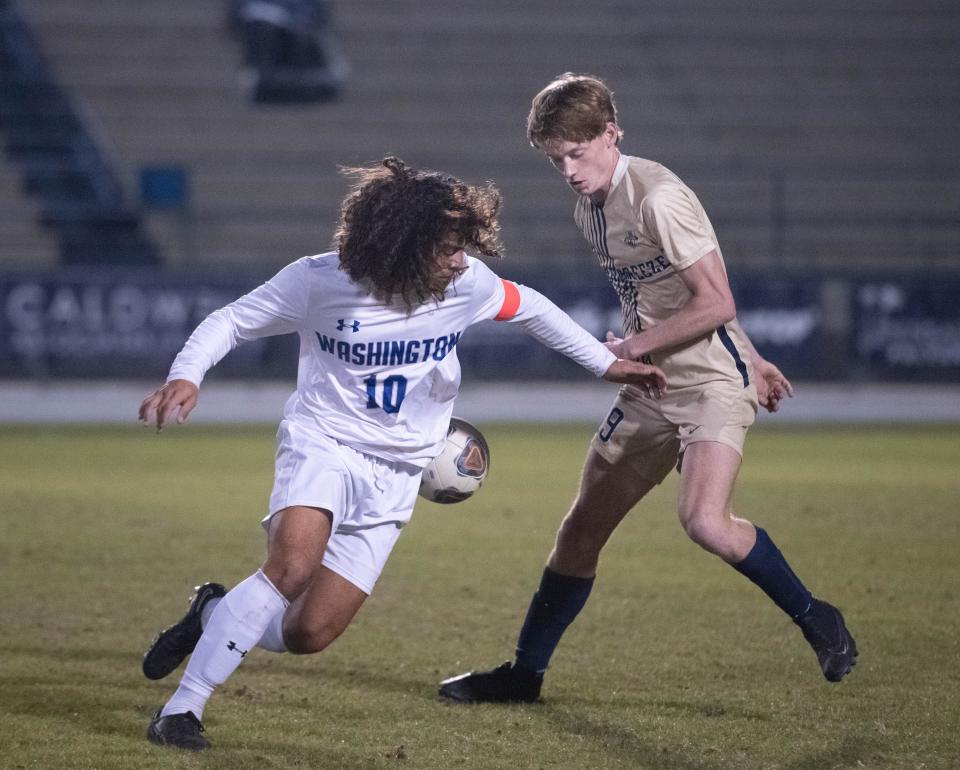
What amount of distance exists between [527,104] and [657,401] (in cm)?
2085

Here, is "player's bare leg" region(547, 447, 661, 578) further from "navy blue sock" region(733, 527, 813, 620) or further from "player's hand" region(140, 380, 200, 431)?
"player's hand" region(140, 380, 200, 431)

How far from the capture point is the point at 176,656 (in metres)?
4.99

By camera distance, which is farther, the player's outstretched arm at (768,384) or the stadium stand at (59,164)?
the stadium stand at (59,164)

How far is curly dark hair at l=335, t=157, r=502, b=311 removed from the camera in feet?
14.5

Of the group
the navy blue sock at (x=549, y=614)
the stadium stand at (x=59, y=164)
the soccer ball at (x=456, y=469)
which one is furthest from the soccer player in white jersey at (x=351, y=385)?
the stadium stand at (x=59, y=164)

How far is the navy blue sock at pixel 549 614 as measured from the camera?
17.0 ft

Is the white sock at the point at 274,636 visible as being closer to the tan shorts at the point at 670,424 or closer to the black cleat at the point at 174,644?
the black cleat at the point at 174,644

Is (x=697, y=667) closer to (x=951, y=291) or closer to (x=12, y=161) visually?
(x=951, y=291)

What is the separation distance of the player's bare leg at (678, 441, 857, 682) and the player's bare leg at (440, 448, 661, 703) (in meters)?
0.34

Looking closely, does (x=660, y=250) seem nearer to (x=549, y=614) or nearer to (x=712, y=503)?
(x=712, y=503)

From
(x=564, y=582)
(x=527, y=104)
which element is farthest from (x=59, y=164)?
(x=564, y=582)

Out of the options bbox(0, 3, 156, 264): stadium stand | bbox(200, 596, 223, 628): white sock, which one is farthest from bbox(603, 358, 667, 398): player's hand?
bbox(0, 3, 156, 264): stadium stand

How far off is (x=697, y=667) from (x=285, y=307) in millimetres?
2261

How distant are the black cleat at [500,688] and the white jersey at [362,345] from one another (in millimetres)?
930
